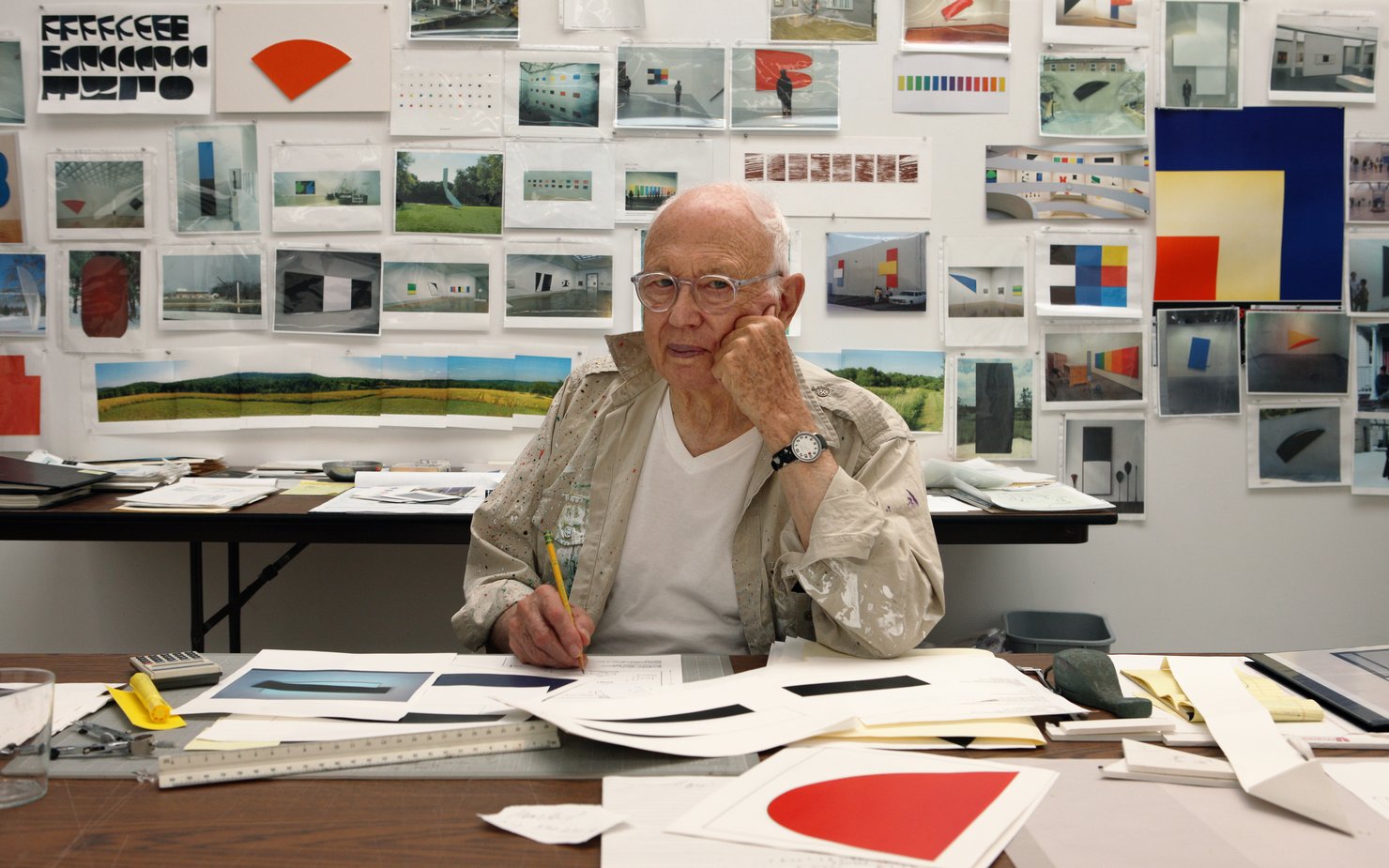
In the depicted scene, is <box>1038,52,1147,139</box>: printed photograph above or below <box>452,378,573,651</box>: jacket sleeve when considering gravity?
above

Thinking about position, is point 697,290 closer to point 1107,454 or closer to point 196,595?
point 196,595

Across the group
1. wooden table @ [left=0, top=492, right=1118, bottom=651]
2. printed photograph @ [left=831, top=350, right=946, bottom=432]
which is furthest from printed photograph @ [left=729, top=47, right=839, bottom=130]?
wooden table @ [left=0, top=492, right=1118, bottom=651]

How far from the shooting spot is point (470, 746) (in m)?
0.94

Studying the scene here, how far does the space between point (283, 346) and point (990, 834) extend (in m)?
2.56

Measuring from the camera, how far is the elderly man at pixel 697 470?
138 centimetres

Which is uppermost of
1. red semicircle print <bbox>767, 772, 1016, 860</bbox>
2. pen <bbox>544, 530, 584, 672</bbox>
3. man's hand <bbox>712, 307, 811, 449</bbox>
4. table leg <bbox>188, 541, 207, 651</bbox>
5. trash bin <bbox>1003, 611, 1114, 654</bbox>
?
man's hand <bbox>712, 307, 811, 449</bbox>

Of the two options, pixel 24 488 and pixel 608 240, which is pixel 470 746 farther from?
pixel 608 240

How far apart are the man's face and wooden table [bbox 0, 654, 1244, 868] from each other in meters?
0.74

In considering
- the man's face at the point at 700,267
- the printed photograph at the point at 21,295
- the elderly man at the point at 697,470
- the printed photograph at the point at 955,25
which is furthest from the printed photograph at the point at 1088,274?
the printed photograph at the point at 21,295

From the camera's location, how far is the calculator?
1.10 meters

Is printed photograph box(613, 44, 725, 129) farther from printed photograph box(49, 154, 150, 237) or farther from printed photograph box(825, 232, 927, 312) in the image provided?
printed photograph box(49, 154, 150, 237)

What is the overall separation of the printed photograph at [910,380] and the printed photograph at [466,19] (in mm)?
1285

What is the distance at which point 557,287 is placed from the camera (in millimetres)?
2855

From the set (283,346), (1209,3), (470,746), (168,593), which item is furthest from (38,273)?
(1209,3)
